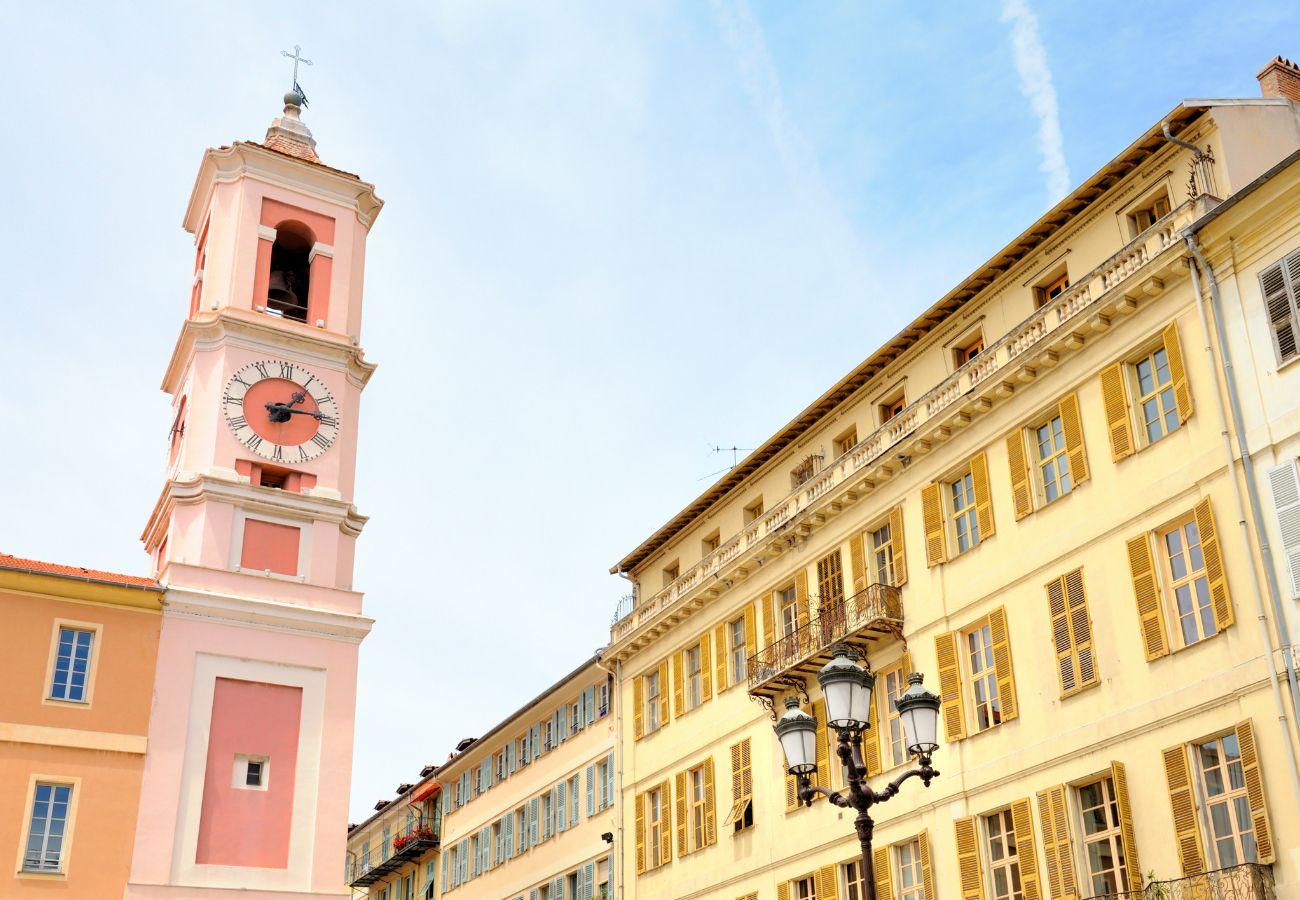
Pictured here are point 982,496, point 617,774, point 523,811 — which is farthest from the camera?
point 523,811

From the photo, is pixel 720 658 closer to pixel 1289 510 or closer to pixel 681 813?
pixel 681 813

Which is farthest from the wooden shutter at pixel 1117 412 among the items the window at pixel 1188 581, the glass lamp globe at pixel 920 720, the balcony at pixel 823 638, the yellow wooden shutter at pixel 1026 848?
the glass lamp globe at pixel 920 720

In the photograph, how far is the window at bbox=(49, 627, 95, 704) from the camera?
30.0 m

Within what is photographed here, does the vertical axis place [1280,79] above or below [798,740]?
above

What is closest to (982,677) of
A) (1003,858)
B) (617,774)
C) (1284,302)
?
(1003,858)

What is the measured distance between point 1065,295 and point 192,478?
18.6 metres

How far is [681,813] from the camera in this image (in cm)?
3441

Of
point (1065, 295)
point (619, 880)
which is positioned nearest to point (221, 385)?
point (619, 880)

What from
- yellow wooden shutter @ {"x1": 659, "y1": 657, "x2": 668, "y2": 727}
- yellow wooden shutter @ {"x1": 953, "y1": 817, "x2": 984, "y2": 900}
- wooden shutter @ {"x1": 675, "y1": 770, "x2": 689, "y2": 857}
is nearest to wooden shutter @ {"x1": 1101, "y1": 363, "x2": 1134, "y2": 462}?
yellow wooden shutter @ {"x1": 953, "y1": 817, "x2": 984, "y2": 900}

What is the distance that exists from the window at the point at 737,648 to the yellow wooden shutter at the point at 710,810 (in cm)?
193

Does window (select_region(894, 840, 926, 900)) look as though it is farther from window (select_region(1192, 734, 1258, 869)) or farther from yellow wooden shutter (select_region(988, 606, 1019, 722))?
window (select_region(1192, 734, 1258, 869))

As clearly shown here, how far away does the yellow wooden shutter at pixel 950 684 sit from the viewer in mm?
26422

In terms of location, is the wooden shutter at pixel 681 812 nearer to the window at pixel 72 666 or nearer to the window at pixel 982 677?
the window at pixel 982 677

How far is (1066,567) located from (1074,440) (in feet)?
6.91
